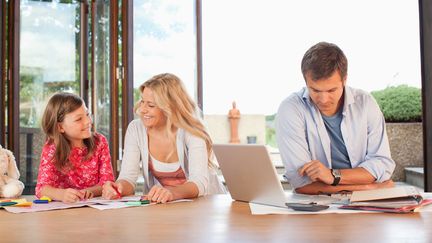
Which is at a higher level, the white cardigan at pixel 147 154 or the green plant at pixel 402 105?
the green plant at pixel 402 105

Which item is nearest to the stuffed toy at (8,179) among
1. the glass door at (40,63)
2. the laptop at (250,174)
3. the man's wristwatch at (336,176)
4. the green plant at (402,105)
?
the laptop at (250,174)

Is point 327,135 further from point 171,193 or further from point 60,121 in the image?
point 60,121

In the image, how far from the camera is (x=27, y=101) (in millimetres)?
4430

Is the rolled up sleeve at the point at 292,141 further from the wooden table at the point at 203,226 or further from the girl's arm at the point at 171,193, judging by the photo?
the wooden table at the point at 203,226

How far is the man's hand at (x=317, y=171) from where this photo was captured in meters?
2.04

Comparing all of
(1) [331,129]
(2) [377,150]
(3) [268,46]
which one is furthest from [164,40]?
(3) [268,46]

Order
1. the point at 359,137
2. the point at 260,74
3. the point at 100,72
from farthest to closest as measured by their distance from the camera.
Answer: the point at 260,74 → the point at 100,72 → the point at 359,137

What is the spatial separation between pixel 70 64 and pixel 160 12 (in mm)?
922

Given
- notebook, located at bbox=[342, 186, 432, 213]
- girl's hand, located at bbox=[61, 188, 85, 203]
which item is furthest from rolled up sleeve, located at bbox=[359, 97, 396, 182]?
girl's hand, located at bbox=[61, 188, 85, 203]

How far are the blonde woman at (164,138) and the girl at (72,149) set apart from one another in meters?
0.20

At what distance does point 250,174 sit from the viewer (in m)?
1.73

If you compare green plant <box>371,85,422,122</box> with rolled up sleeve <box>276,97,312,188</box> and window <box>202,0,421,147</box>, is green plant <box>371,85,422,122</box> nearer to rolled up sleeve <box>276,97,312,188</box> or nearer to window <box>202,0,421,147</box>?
window <box>202,0,421,147</box>

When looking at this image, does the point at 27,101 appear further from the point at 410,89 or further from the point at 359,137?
the point at 410,89

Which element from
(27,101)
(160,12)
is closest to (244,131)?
(160,12)
